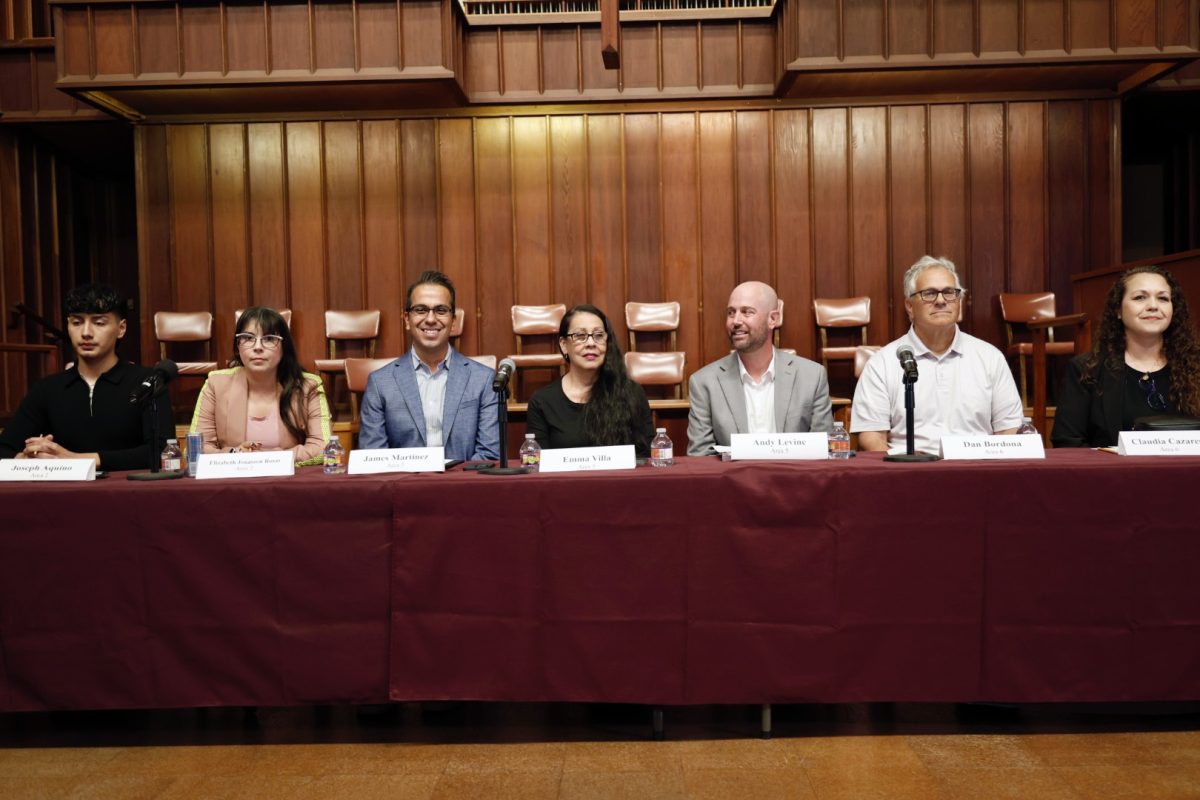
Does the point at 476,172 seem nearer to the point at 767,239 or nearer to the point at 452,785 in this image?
the point at 767,239

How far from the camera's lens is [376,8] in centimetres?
541

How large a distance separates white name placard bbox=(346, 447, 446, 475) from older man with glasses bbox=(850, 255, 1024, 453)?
1502 mm

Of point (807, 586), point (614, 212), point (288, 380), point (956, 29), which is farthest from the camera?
point (614, 212)

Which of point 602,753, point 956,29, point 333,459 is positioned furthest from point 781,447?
point 956,29

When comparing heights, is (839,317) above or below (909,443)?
above

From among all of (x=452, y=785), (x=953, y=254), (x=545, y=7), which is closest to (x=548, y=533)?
(x=452, y=785)

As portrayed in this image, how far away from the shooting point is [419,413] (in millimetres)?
2932

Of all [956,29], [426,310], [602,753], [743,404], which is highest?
[956,29]

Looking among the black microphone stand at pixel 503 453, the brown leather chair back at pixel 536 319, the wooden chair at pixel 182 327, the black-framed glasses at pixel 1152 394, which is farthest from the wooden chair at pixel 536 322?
the black-framed glasses at pixel 1152 394

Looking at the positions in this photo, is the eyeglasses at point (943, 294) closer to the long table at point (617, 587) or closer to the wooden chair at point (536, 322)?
the long table at point (617, 587)

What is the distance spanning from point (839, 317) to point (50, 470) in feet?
16.5

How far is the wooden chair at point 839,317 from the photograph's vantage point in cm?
581

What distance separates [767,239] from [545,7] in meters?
2.68

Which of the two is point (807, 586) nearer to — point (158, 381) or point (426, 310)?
point (426, 310)
